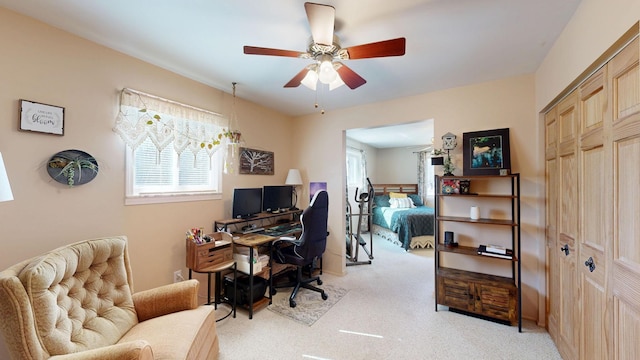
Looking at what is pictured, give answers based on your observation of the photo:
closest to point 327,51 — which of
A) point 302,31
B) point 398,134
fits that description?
point 302,31

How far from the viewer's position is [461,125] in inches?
108

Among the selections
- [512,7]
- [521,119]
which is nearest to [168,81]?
[512,7]

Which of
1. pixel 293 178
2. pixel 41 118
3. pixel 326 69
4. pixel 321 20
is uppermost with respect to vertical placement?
pixel 321 20

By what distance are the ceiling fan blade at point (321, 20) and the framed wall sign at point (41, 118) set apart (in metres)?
1.92

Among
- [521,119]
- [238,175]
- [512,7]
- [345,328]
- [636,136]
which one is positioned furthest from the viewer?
[238,175]

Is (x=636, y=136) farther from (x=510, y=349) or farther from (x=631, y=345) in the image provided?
(x=510, y=349)

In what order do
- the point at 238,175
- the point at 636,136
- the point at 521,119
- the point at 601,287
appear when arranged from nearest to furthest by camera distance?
the point at 636,136
the point at 601,287
the point at 521,119
the point at 238,175

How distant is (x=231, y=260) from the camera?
2518 millimetres

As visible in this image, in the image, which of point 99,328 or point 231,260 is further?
point 231,260

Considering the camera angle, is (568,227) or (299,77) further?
(299,77)

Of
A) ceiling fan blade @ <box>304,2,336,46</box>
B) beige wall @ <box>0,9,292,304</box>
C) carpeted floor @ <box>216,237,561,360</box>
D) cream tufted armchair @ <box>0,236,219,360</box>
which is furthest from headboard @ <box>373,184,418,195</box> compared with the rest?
cream tufted armchair @ <box>0,236,219,360</box>

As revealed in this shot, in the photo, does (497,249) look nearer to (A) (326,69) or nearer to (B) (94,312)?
(A) (326,69)

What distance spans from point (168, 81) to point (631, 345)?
12.1ft

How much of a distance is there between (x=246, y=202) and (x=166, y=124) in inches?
47.5
